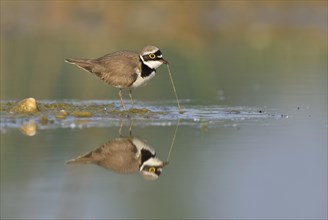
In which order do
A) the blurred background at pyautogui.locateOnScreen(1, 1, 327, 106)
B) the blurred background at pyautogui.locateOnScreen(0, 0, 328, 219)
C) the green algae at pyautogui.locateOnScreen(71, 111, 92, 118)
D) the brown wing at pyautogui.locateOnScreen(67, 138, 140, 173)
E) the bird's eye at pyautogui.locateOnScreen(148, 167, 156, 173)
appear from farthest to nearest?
the blurred background at pyautogui.locateOnScreen(1, 1, 327, 106) < the green algae at pyautogui.locateOnScreen(71, 111, 92, 118) < the brown wing at pyautogui.locateOnScreen(67, 138, 140, 173) < the bird's eye at pyautogui.locateOnScreen(148, 167, 156, 173) < the blurred background at pyautogui.locateOnScreen(0, 0, 328, 219)

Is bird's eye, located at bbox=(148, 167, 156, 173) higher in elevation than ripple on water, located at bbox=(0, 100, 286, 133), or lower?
higher

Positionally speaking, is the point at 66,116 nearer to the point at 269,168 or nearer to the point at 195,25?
the point at 269,168

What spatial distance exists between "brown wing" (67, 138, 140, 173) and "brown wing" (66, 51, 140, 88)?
2.35 metres

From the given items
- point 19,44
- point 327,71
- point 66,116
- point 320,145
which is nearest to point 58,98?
point 66,116

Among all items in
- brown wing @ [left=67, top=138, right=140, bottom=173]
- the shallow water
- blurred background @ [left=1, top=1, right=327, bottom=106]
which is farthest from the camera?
blurred background @ [left=1, top=1, right=327, bottom=106]

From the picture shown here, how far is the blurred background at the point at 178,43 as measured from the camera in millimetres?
13734

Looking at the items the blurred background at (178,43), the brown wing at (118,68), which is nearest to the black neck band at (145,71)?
the brown wing at (118,68)

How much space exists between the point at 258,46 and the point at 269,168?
12.2 m

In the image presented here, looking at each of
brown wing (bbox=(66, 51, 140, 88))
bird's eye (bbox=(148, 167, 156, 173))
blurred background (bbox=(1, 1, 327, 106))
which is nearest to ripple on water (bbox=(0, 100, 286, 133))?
brown wing (bbox=(66, 51, 140, 88))

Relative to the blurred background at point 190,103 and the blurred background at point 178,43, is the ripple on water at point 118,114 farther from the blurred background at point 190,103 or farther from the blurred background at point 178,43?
the blurred background at point 178,43

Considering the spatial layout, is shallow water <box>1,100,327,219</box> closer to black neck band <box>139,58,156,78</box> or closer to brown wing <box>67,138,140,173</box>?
brown wing <box>67,138,140,173</box>

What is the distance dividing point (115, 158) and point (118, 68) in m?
3.16

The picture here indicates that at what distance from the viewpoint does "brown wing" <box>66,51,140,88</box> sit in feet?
36.7

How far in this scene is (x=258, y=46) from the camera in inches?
789
